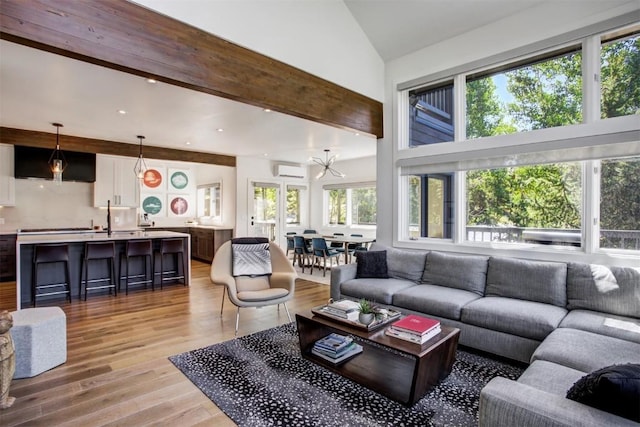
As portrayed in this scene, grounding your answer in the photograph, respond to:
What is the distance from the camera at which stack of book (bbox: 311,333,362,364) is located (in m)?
2.80

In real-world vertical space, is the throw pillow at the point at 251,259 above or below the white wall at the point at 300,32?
below

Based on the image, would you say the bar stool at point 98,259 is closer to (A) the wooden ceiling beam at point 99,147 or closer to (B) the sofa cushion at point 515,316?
(A) the wooden ceiling beam at point 99,147

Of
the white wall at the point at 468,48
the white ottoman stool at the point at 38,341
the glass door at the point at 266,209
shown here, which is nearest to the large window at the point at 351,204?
the glass door at the point at 266,209

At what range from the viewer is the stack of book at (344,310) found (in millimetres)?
2742

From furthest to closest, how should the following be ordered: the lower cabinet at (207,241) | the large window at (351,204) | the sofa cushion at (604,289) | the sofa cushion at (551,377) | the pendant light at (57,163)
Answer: the large window at (351,204) < the lower cabinet at (207,241) < the pendant light at (57,163) < the sofa cushion at (604,289) < the sofa cushion at (551,377)

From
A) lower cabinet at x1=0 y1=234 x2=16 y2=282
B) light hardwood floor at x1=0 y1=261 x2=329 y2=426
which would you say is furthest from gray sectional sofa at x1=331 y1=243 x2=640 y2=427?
lower cabinet at x1=0 y1=234 x2=16 y2=282

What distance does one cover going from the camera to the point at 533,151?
11.7ft

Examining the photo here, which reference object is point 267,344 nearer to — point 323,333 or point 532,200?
point 323,333

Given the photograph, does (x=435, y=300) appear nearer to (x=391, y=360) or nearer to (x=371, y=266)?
(x=391, y=360)

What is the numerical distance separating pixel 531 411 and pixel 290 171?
8282 millimetres

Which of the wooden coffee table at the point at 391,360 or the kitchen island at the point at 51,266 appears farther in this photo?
the kitchen island at the point at 51,266

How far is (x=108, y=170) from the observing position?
23.8 feet

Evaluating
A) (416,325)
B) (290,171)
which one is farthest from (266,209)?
(416,325)

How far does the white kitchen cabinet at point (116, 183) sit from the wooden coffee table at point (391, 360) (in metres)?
6.22
